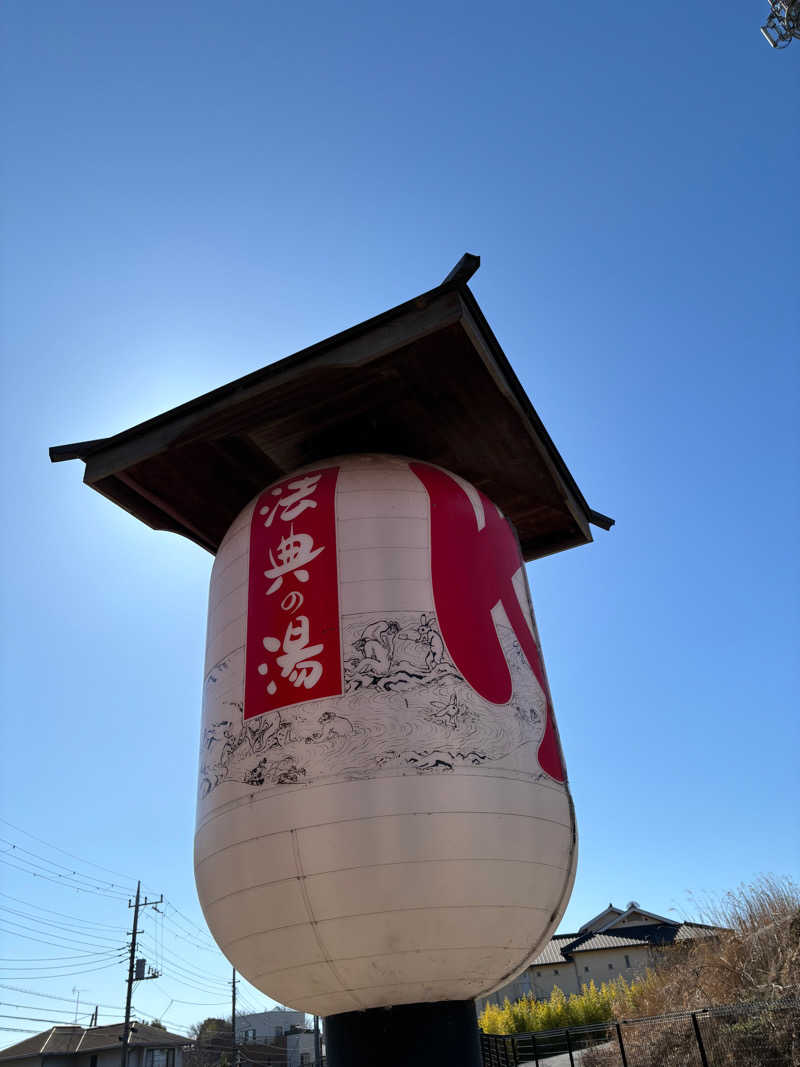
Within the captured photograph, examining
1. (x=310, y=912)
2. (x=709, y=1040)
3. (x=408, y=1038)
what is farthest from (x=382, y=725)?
(x=709, y=1040)

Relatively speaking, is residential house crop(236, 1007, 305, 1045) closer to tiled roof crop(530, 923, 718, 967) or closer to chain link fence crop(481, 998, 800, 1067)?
tiled roof crop(530, 923, 718, 967)

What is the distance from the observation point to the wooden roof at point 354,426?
8.34 meters

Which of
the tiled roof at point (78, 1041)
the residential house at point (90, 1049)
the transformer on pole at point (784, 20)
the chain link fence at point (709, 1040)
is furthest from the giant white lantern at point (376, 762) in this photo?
the tiled roof at point (78, 1041)

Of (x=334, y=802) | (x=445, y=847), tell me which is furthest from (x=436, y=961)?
(x=334, y=802)

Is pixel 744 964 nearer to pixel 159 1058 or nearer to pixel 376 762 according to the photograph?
pixel 376 762

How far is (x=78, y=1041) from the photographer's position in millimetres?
46219

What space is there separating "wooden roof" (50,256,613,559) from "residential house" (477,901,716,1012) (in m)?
47.8

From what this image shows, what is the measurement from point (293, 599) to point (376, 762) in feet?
6.24

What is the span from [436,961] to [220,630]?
3.92m

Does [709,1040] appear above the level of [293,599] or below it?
below

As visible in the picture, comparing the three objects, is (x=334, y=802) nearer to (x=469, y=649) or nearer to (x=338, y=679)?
(x=338, y=679)

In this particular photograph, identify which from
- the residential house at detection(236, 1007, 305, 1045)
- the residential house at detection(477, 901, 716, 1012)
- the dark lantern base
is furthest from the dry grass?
the residential house at detection(236, 1007, 305, 1045)

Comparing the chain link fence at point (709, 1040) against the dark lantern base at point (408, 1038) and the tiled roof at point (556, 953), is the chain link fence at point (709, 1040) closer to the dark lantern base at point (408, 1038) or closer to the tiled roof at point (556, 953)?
the dark lantern base at point (408, 1038)

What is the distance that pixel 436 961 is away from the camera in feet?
21.3
